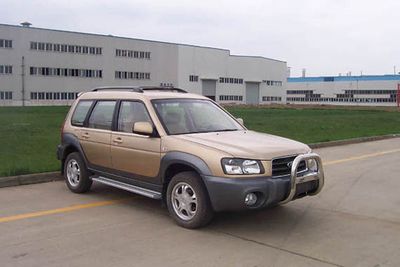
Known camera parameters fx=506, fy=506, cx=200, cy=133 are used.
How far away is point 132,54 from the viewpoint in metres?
86.5

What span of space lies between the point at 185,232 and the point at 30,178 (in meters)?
4.20

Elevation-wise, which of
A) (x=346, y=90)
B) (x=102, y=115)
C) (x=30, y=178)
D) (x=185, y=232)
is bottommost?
(x=185, y=232)

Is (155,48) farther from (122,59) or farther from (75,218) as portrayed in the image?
(75,218)

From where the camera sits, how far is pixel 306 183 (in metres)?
6.30

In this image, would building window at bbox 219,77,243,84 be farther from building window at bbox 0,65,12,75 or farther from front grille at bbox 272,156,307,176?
front grille at bbox 272,156,307,176

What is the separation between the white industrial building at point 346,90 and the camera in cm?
12188

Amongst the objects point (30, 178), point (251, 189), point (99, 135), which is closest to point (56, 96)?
point (30, 178)

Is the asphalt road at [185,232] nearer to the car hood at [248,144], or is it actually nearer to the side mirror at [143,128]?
the car hood at [248,144]

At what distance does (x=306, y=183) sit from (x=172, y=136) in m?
1.81

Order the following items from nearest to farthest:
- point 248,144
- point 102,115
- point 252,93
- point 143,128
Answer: point 248,144, point 143,128, point 102,115, point 252,93

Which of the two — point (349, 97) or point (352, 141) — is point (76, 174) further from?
point (349, 97)

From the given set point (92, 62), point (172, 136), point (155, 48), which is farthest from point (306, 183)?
point (155, 48)

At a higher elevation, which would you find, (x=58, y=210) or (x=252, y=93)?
(x=252, y=93)

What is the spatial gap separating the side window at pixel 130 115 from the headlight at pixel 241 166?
1.62 meters
